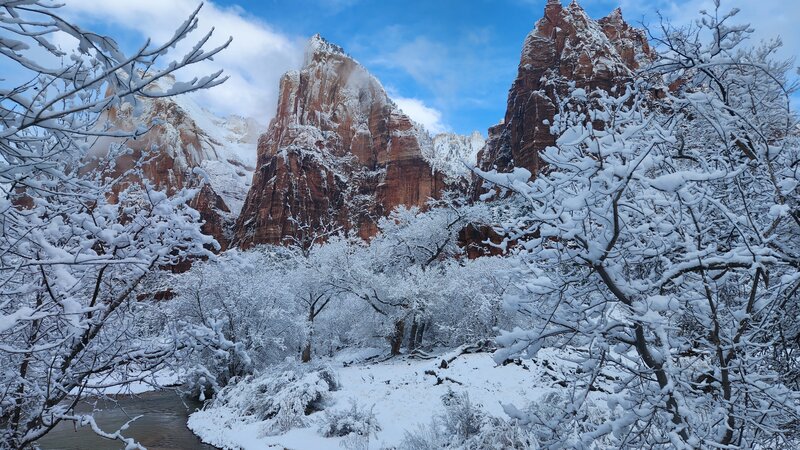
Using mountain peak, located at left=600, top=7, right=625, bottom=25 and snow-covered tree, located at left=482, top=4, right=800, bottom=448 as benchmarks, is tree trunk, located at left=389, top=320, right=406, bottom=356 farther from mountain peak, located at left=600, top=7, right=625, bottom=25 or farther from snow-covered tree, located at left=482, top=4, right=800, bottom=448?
mountain peak, located at left=600, top=7, right=625, bottom=25

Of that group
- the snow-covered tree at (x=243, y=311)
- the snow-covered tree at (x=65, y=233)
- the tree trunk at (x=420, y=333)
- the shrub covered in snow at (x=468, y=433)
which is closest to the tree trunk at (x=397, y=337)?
the tree trunk at (x=420, y=333)

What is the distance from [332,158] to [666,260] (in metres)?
101

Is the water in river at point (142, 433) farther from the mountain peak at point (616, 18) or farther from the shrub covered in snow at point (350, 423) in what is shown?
the mountain peak at point (616, 18)

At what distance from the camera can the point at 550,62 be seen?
69.1 m

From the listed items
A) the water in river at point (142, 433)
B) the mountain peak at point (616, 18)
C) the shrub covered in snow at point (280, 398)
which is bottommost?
the water in river at point (142, 433)

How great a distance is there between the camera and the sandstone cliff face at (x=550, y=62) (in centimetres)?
6138

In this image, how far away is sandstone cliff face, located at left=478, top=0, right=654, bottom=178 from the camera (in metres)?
61.4

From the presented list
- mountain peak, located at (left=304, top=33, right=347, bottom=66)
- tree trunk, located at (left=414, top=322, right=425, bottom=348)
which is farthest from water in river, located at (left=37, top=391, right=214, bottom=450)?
mountain peak, located at (left=304, top=33, right=347, bottom=66)

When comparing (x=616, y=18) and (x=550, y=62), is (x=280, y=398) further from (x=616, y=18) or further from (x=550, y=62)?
(x=616, y=18)

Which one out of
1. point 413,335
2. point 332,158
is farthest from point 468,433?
point 332,158

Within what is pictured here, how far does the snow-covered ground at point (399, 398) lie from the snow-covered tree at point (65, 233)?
24.8 feet

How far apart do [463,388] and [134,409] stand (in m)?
14.8

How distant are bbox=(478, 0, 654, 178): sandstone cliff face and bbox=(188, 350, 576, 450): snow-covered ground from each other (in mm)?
46680

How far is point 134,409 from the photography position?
61.4 feet
